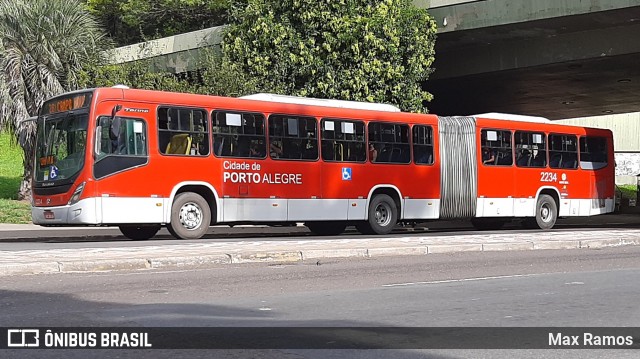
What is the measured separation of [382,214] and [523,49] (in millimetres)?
11807

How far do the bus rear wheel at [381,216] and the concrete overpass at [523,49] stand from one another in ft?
28.0

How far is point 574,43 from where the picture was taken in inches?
1287

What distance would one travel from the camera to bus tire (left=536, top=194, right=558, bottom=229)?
29484mm

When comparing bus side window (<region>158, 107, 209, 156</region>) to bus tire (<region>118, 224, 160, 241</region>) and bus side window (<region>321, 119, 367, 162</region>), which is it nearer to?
bus tire (<region>118, 224, 160, 241</region>)

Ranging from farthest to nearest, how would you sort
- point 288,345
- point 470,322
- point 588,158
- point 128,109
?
point 588,158, point 128,109, point 470,322, point 288,345

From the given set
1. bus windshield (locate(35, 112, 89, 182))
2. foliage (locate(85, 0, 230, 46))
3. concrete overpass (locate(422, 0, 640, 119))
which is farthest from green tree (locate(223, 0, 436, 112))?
foliage (locate(85, 0, 230, 46))

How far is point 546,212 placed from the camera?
29844 mm

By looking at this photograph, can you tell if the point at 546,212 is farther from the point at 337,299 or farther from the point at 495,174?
the point at 337,299

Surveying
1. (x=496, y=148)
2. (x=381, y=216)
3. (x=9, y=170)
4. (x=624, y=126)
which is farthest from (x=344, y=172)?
(x=624, y=126)

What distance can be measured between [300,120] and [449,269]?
997 centimetres

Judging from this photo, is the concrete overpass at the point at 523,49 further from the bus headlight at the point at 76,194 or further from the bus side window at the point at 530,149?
the bus headlight at the point at 76,194

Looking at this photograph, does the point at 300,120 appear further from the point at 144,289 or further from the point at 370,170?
the point at 144,289

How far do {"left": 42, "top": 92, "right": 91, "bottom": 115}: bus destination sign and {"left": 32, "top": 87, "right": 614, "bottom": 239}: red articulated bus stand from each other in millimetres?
35

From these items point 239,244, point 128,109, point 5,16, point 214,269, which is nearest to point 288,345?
point 214,269
